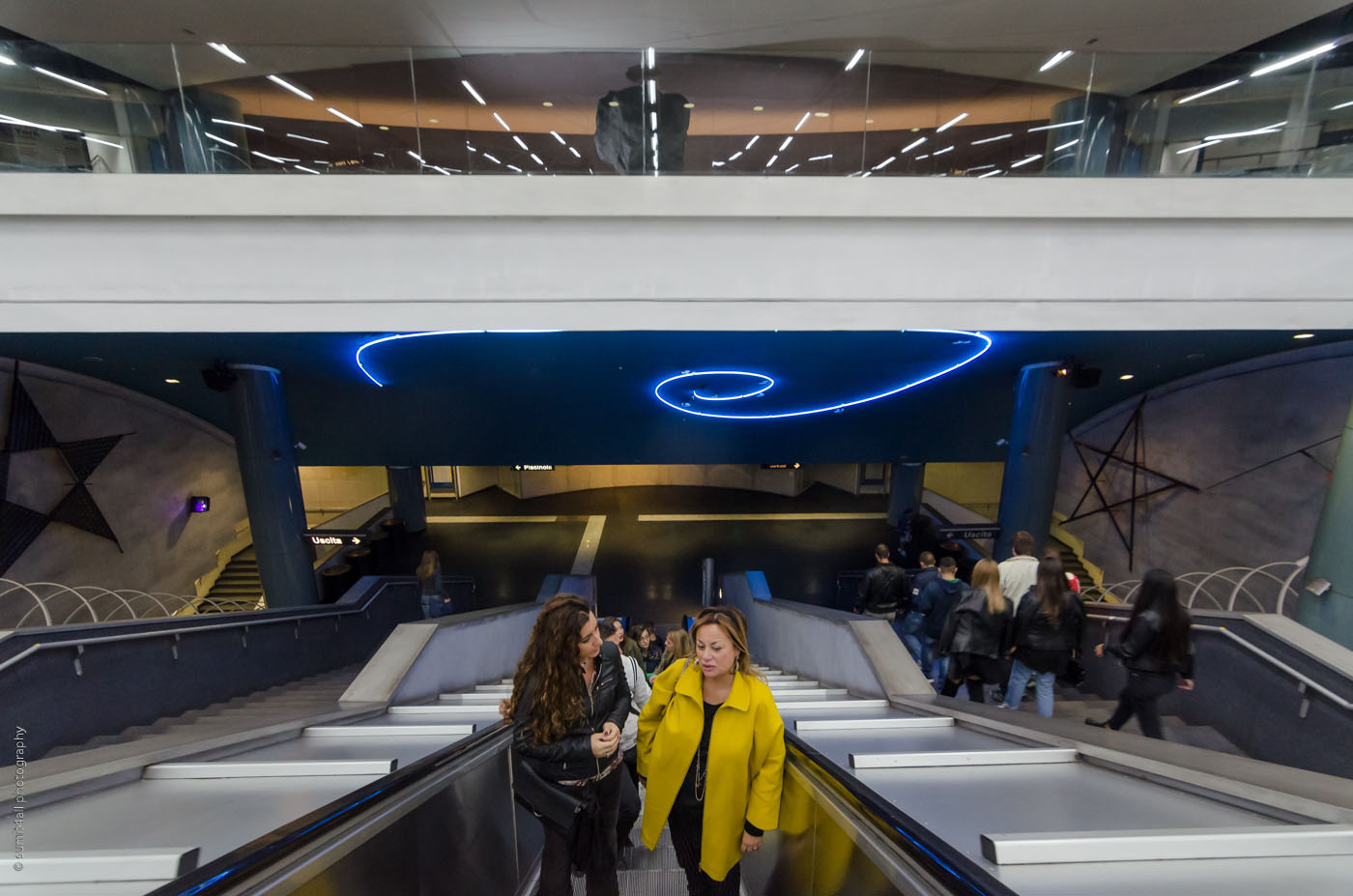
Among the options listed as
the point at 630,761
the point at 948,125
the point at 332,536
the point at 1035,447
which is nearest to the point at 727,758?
the point at 630,761

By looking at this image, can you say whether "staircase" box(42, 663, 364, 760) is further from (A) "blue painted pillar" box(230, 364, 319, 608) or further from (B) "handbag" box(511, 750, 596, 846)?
(A) "blue painted pillar" box(230, 364, 319, 608)

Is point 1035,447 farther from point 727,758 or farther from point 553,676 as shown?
point 553,676

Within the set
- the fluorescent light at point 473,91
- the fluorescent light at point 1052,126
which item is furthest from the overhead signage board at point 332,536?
the fluorescent light at point 1052,126

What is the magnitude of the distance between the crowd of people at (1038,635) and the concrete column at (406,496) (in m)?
16.1

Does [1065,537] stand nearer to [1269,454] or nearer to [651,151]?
[1269,454]

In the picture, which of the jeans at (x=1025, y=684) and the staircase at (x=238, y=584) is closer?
the jeans at (x=1025, y=684)

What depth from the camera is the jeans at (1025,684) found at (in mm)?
4504

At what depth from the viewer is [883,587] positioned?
6.28 meters

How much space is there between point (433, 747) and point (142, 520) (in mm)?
14063

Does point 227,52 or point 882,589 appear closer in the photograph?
point 227,52

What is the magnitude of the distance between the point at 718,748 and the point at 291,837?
1.30 metres

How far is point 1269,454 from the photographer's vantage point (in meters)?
10.6

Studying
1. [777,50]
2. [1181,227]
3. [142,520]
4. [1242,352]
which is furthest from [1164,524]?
[142,520]

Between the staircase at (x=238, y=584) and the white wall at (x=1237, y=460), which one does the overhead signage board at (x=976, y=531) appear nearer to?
the white wall at (x=1237, y=460)
